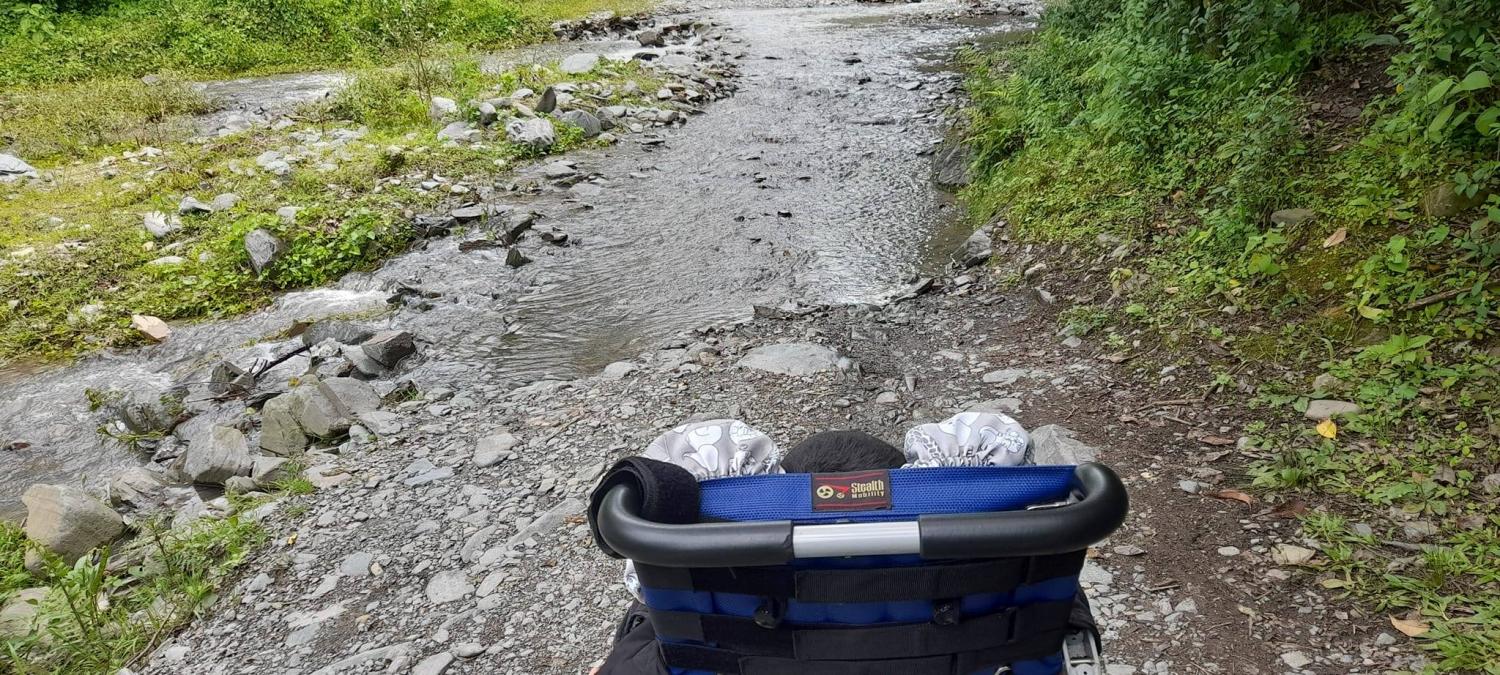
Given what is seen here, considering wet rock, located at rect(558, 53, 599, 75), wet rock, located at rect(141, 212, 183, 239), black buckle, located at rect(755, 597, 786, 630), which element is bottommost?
wet rock, located at rect(141, 212, 183, 239)

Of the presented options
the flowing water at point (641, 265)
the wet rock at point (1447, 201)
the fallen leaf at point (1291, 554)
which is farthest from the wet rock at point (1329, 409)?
the flowing water at point (641, 265)

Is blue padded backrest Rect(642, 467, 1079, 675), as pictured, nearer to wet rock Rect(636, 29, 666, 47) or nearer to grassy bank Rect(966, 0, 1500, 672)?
grassy bank Rect(966, 0, 1500, 672)

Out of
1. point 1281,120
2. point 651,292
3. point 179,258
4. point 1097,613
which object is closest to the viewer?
point 1097,613

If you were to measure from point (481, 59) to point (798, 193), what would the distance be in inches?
408

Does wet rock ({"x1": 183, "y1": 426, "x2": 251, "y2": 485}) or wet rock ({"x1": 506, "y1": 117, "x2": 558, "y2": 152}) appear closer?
wet rock ({"x1": 183, "y1": 426, "x2": 251, "y2": 485})

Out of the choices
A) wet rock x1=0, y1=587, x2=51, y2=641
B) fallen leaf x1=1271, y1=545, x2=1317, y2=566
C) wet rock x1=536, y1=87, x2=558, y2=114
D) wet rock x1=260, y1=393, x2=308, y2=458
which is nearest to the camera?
fallen leaf x1=1271, y1=545, x2=1317, y2=566

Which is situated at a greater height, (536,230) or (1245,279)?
(1245,279)

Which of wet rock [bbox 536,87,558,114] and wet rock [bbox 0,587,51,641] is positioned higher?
wet rock [bbox 536,87,558,114]

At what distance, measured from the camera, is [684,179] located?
10.6 meters

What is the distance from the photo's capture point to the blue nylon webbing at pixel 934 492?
1557 millimetres

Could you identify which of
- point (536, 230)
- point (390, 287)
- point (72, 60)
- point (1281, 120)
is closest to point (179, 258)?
point (390, 287)

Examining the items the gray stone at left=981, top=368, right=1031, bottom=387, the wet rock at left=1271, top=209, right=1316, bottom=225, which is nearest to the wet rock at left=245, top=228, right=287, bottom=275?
the gray stone at left=981, top=368, right=1031, bottom=387

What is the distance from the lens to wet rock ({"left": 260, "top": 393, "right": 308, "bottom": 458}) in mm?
5219

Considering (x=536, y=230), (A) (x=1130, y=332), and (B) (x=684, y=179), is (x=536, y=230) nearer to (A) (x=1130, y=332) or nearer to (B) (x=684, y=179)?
(B) (x=684, y=179)
